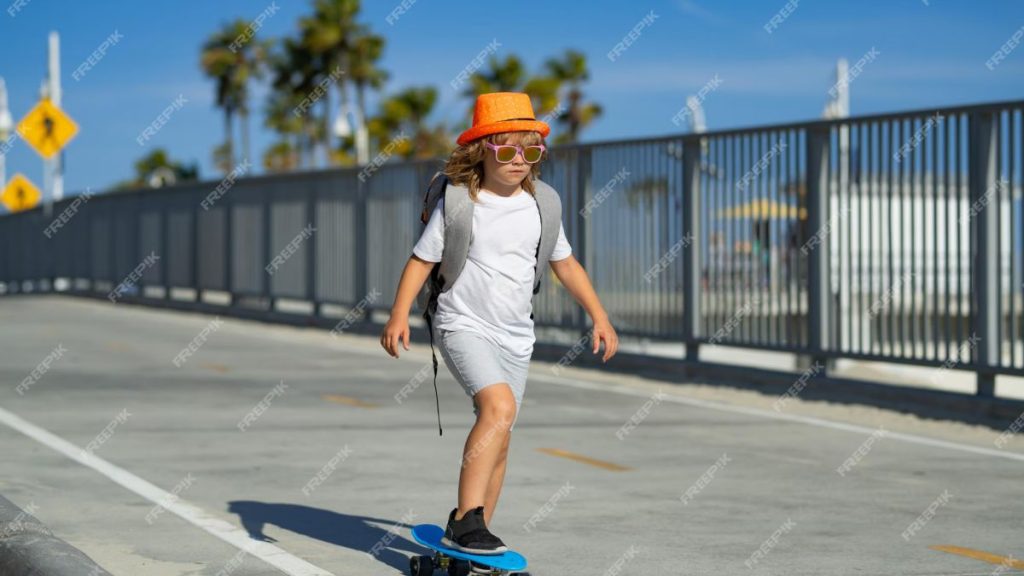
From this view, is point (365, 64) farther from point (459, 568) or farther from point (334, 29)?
point (459, 568)

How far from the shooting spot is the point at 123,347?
60.5 ft

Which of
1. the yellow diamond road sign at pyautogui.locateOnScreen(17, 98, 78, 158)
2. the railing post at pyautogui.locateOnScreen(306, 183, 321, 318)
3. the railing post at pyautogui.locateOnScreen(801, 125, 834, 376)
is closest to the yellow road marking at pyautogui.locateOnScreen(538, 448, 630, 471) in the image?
the railing post at pyautogui.locateOnScreen(801, 125, 834, 376)

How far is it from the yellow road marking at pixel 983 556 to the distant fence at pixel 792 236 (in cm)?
479

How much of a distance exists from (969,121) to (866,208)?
1.50 m

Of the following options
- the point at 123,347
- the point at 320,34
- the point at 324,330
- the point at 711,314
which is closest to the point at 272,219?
the point at 324,330

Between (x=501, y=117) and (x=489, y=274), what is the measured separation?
0.57 m

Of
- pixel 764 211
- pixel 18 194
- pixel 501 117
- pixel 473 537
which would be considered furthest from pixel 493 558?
pixel 18 194

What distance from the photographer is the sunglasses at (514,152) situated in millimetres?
5965

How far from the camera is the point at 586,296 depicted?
6.45 m

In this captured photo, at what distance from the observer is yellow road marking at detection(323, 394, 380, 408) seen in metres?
12.7

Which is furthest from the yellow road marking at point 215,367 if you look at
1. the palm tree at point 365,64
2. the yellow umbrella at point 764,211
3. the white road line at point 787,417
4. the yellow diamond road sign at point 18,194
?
the palm tree at point 365,64

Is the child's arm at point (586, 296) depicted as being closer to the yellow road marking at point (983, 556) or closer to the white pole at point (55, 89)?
the yellow road marking at point (983, 556)

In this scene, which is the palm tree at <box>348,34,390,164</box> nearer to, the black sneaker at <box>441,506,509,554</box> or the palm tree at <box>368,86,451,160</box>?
the palm tree at <box>368,86,451,160</box>

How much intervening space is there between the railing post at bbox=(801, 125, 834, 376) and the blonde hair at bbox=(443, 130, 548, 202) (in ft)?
25.6
